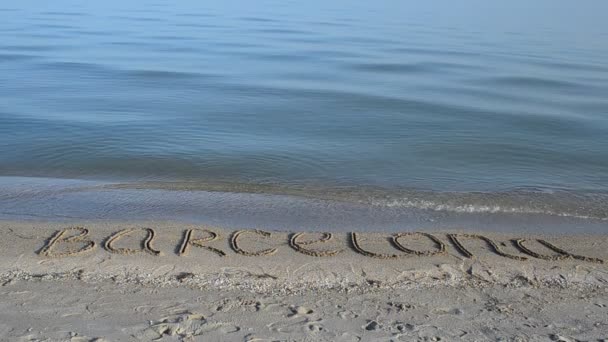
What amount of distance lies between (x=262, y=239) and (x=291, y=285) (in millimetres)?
1677

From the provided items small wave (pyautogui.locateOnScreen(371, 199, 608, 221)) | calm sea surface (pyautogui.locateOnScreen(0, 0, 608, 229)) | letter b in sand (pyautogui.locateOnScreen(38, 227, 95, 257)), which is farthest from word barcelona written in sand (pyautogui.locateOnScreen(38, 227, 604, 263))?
small wave (pyautogui.locateOnScreen(371, 199, 608, 221))

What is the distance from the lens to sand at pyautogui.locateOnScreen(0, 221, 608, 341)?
5.82 metres

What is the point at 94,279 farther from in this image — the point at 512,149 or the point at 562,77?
the point at 562,77

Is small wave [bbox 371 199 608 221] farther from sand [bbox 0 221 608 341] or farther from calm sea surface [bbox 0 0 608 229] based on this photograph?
sand [bbox 0 221 608 341]

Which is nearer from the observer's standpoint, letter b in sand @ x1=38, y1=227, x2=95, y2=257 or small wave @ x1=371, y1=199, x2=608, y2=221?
letter b in sand @ x1=38, y1=227, x2=95, y2=257

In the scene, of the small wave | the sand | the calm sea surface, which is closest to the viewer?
the sand

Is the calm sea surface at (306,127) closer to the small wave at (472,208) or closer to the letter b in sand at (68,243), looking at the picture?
the small wave at (472,208)

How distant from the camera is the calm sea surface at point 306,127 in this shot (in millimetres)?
10852

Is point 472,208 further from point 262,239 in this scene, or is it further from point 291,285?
point 291,285

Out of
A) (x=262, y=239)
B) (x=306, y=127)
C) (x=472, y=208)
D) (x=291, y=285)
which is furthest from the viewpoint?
(x=306, y=127)

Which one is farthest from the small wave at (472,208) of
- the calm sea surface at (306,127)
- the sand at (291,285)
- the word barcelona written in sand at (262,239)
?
the word barcelona written in sand at (262,239)

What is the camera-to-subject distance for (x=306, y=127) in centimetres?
1584

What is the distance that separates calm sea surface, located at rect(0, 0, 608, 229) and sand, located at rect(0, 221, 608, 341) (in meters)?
1.45

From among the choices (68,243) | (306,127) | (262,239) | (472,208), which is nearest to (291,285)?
(262,239)
